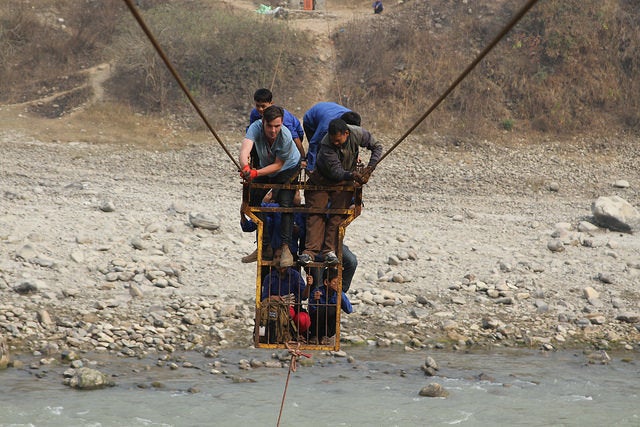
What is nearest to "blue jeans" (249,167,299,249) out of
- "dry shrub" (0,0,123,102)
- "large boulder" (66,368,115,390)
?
"large boulder" (66,368,115,390)

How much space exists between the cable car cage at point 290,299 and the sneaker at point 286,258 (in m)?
0.09

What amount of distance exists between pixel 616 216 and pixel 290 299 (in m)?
9.95

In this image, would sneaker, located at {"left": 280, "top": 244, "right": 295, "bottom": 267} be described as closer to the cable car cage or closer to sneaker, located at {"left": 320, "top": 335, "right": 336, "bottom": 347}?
the cable car cage

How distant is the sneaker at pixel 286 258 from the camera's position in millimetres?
7656

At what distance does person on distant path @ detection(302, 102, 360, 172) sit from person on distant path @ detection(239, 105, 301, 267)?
1.35 feet

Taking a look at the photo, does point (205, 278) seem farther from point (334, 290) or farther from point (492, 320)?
point (334, 290)

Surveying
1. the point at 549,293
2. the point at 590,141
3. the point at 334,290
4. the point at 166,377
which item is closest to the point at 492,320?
the point at 549,293

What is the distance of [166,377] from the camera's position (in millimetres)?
11117

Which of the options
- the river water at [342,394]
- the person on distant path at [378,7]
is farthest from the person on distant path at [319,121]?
the person on distant path at [378,7]

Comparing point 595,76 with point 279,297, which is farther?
point 595,76

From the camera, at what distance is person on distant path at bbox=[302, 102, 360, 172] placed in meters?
8.31

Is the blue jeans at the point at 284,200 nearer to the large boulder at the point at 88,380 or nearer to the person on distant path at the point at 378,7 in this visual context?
the large boulder at the point at 88,380

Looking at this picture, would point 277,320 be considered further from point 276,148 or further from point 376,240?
point 376,240

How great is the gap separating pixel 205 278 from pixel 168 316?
3.90 ft
